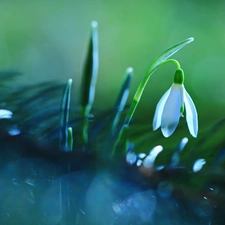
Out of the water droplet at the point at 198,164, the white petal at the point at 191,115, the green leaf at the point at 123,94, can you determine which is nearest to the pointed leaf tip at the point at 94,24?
the green leaf at the point at 123,94

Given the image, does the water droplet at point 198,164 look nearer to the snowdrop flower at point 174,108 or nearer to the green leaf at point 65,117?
the snowdrop flower at point 174,108

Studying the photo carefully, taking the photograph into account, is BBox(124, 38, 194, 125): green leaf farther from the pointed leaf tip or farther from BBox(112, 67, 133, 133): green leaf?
the pointed leaf tip

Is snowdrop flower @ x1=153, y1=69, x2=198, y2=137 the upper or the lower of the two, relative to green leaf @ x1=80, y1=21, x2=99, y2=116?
lower

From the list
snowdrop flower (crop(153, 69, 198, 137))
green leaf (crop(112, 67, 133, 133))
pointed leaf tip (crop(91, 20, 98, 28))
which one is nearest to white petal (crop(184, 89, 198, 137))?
snowdrop flower (crop(153, 69, 198, 137))

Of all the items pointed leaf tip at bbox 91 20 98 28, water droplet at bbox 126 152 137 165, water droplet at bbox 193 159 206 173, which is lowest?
water droplet at bbox 193 159 206 173

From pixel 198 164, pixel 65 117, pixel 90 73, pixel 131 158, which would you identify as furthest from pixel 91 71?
pixel 198 164

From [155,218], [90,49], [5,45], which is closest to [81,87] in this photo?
[90,49]

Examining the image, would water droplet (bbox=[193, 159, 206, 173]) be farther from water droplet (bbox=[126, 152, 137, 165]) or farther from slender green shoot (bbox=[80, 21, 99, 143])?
slender green shoot (bbox=[80, 21, 99, 143])
